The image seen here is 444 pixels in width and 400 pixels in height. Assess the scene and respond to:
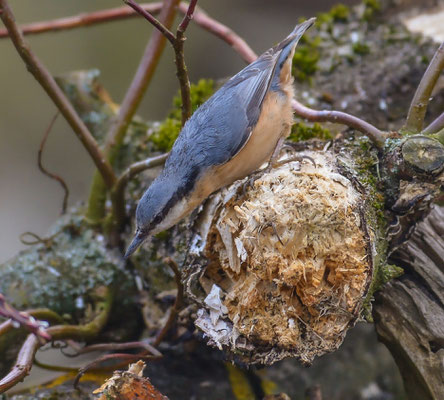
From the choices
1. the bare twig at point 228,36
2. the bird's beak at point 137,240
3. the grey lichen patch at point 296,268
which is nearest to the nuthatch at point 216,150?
the bird's beak at point 137,240

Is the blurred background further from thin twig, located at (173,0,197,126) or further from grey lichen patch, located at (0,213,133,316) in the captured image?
thin twig, located at (173,0,197,126)

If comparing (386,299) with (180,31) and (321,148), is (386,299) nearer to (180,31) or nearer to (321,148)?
(321,148)

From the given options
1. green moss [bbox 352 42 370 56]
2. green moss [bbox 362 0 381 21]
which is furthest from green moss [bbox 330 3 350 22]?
green moss [bbox 352 42 370 56]

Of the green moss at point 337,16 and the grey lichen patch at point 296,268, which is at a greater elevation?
the green moss at point 337,16

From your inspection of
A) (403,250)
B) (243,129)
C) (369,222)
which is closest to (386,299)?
(403,250)

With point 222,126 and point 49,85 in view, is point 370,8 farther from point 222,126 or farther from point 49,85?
point 49,85

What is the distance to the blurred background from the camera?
468 cm

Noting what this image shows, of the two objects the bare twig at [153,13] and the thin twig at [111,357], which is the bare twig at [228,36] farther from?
the thin twig at [111,357]

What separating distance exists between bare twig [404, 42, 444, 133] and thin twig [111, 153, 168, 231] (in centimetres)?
104

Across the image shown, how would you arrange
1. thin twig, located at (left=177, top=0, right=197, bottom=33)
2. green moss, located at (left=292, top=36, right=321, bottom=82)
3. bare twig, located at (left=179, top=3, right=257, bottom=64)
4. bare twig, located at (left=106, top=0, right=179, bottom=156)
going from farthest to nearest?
green moss, located at (left=292, top=36, right=321, bottom=82), bare twig, located at (left=179, top=3, right=257, bottom=64), bare twig, located at (left=106, top=0, right=179, bottom=156), thin twig, located at (left=177, top=0, right=197, bottom=33)

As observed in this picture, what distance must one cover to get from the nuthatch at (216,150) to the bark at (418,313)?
28.1 inches

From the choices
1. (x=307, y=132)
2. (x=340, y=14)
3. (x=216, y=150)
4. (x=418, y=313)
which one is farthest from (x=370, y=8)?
(x=418, y=313)

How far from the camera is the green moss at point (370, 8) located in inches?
135

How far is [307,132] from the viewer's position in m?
2.66
